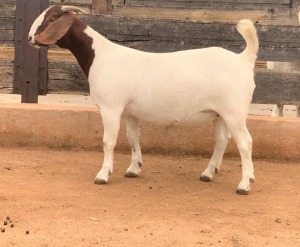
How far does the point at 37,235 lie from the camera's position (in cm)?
395

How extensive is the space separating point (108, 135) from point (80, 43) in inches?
33.7

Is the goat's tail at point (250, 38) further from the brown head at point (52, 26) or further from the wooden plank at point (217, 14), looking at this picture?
the wooden plank at point (217, 14)

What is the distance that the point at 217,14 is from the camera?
36.1 ft

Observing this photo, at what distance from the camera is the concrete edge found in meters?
6.79

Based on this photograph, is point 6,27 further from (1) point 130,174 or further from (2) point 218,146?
(2) point 218,146

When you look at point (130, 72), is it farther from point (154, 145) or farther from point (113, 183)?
point (154, 145)

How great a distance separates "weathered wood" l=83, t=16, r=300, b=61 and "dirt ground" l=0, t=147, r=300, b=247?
141cm

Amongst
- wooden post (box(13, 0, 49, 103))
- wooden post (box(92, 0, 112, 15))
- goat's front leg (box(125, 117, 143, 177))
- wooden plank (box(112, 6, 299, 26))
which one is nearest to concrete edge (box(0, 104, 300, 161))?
wooden post (box(13, 0, 49, 103))

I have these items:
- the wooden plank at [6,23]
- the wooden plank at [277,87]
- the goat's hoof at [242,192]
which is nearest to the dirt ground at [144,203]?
the goat's hoof at [242,192]

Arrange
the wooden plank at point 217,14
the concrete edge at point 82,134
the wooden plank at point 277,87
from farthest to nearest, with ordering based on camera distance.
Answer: the wooden plank at point 217,14
the wooden plank at point 277,87
the concrete edge at point 82,134

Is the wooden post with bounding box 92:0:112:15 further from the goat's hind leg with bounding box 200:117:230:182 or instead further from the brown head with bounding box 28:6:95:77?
the goat's hind leg with bounding box 200:117:230:182

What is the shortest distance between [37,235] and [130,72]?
1911 millimetres

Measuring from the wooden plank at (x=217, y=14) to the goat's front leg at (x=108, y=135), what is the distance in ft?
18.7

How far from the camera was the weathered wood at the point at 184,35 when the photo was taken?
23.9 ft
